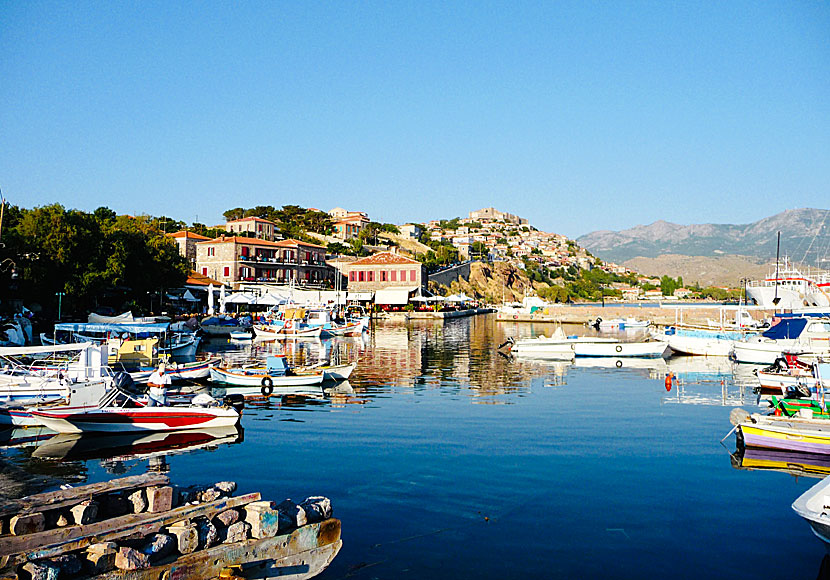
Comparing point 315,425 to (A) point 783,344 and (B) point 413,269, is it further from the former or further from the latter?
(B) point 413,269

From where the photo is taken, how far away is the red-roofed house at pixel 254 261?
82688 millimetres

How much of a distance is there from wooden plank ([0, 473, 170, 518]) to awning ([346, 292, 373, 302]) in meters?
81.4

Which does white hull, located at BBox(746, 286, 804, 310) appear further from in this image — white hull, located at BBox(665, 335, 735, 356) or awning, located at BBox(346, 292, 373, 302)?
awning, located at BBox(346, 292, 373, 302)

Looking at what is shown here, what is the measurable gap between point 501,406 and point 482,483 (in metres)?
10.2

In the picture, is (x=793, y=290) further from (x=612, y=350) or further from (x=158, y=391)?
(x=158, y=391)

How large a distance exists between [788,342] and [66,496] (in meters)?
39.9

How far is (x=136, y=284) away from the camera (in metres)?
50.4

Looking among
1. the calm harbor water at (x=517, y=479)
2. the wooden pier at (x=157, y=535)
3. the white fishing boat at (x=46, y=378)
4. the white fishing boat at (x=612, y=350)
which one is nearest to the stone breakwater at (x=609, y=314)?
the white fishing boat at (x=612, y=350)

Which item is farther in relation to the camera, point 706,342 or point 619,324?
point 619,324

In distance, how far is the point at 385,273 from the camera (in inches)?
3777

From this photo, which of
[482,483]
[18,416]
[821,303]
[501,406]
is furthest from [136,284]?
[821,303]

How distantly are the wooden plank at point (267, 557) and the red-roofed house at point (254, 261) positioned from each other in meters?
75.8

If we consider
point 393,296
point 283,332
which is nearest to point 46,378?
point 283,332

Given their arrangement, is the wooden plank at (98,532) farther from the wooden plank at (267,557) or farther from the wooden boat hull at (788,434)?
the wooden boat hull at (788,434)
